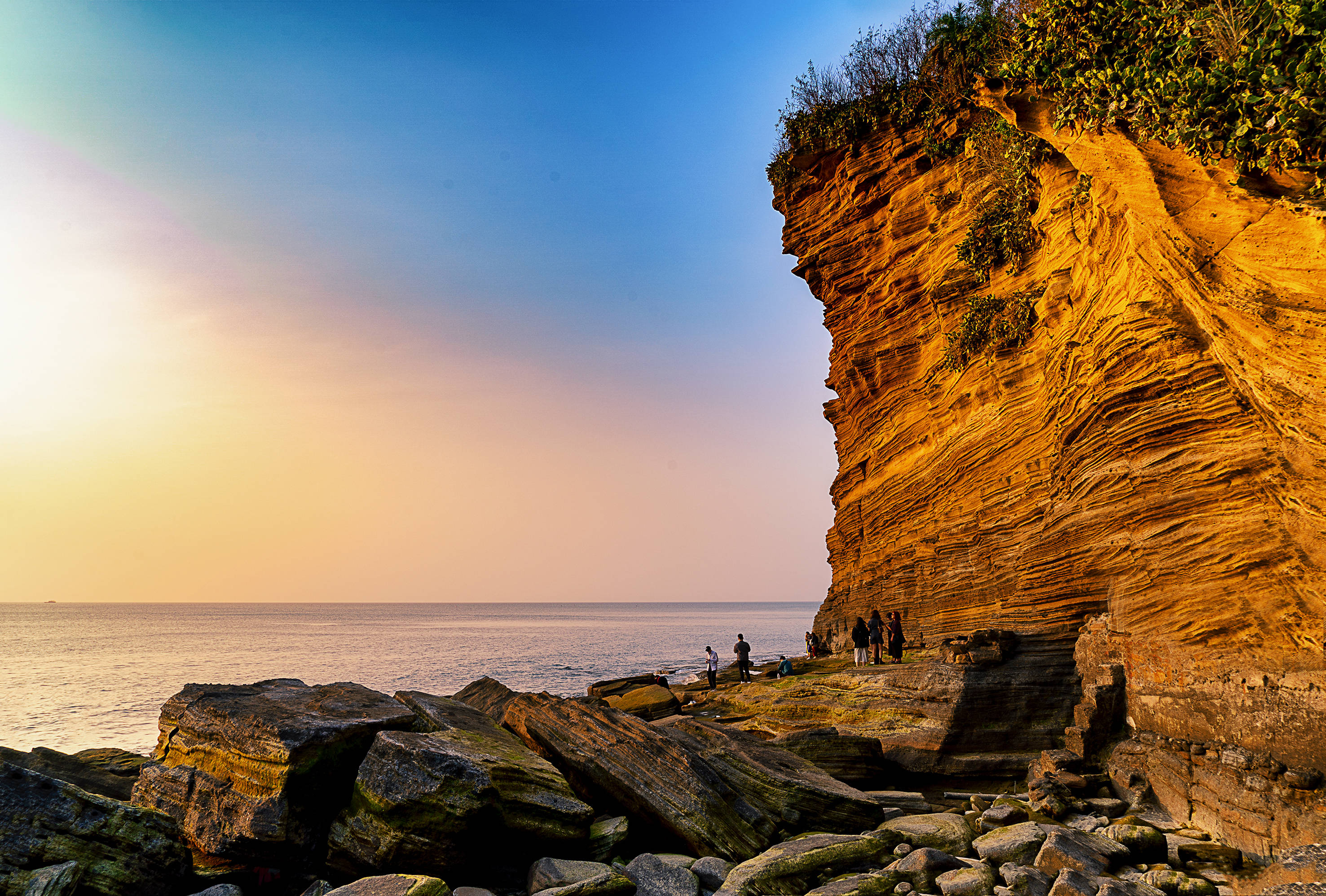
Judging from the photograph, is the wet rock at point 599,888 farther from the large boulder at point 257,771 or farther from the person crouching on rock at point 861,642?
the person crouching on rock at point 861,642

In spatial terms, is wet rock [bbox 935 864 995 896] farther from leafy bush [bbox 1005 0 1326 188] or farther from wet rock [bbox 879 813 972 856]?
leafy bush [bbox 1005 0 1326 188]

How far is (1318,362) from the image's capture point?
7.21 meters

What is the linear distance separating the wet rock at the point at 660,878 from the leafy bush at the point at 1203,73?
32.9 feet

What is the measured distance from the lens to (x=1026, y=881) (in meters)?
7.72

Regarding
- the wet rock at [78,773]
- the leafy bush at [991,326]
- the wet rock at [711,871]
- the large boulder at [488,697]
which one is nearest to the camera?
the wet rock at [711,871]

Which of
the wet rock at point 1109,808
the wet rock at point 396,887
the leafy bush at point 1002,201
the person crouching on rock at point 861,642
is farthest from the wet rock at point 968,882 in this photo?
the person crouching on rock at point 861,642

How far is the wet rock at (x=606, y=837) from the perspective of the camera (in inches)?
360

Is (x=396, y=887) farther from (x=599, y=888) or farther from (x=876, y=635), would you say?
(x=876, y=635)

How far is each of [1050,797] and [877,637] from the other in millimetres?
9535

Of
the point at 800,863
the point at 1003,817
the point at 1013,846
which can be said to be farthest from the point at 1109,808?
the point at 800,863

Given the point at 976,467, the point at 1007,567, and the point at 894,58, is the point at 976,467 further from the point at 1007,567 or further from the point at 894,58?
the point at 894,58

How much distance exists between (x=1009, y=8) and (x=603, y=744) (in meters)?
16.0

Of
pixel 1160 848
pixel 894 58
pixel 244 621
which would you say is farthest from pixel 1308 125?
pixel 244 621

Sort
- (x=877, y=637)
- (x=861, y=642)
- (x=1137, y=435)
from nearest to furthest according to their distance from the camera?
(x=1137, y=435) → (x=877, y=637) → (x=861, y=642)
